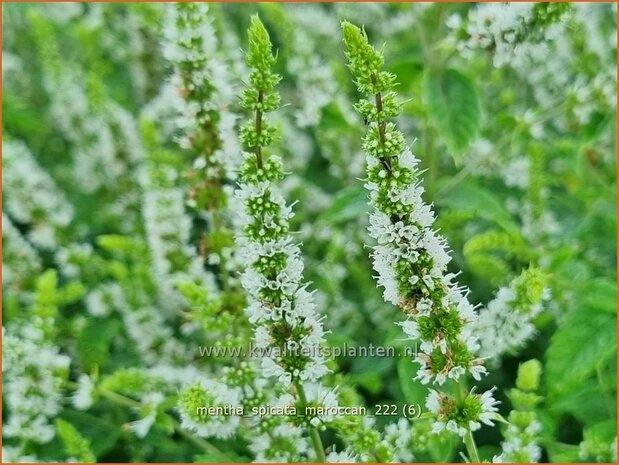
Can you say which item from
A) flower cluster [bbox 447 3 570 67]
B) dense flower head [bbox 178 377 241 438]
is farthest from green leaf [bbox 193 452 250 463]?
flower cluster [bbox 447 3 570 67]

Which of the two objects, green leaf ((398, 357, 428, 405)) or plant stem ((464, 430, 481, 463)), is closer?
plant stem ((464, 430, 481, 463))

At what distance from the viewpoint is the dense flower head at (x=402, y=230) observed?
1101 mm

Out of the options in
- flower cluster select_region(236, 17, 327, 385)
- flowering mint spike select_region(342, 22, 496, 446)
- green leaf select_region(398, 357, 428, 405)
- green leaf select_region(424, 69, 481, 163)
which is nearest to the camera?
flowering mint spike select_region(342, 22, 496, 446)

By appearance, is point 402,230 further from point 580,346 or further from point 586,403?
point 586,403

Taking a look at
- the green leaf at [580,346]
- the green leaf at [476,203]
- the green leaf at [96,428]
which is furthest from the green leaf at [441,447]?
the green leaf at [96,428]

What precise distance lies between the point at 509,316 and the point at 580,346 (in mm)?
172

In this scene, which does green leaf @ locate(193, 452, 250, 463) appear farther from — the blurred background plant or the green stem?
the green stem

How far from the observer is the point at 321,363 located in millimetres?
1337

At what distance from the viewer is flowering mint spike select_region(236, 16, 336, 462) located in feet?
3.97

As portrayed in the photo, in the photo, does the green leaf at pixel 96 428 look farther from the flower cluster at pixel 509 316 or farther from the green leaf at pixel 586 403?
the green leaf at pixel 586 403

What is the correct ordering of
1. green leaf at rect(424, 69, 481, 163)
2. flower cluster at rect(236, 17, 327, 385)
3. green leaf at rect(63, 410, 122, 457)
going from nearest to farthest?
1. flower cluster at rect(236, 17, 327, 385)
2. green leaf at rect(424, 69, 481, 163)
3. green leaf at rect(63, 410, 122, 457)

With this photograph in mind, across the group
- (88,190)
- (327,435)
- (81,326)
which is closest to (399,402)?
(327,435)

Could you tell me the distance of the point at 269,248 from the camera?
1239 millimetres

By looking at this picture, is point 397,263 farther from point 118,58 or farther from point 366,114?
point 118,58
